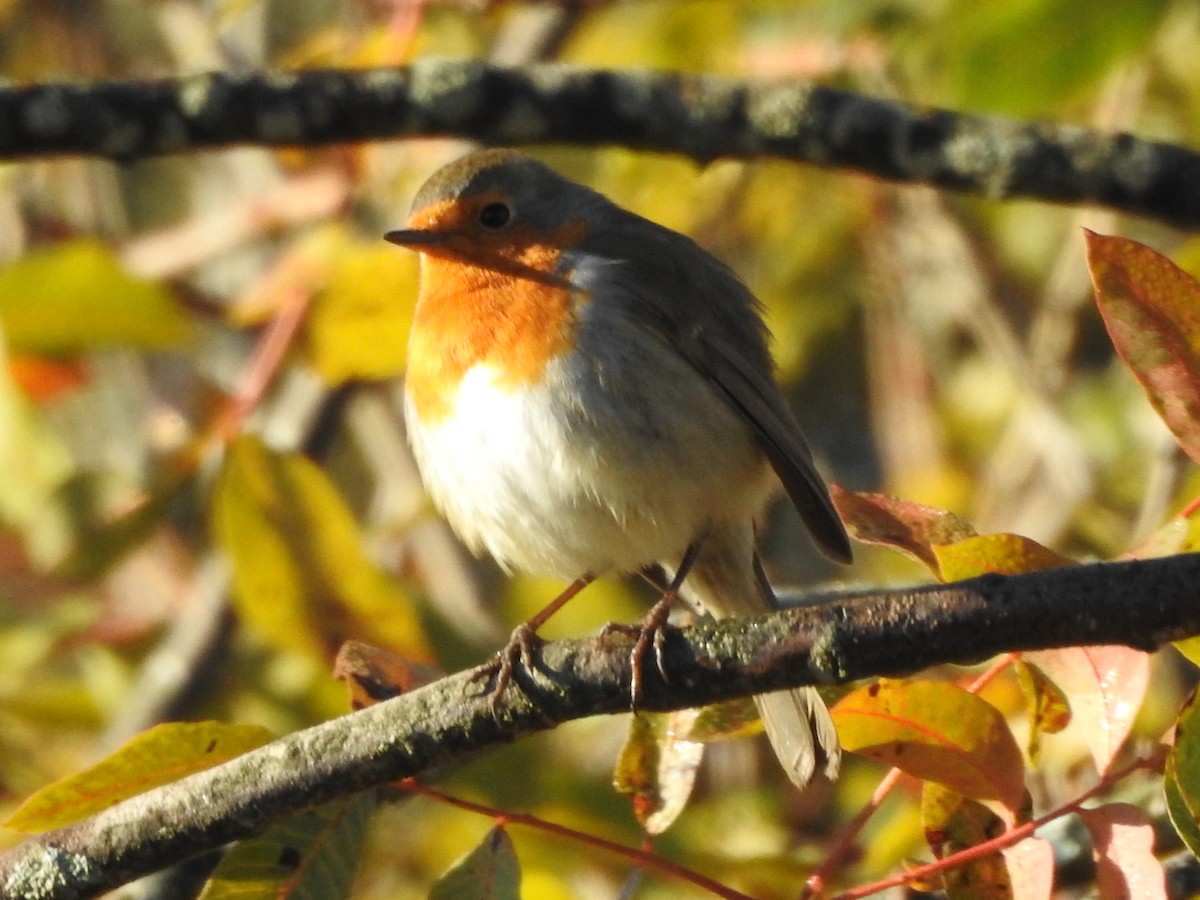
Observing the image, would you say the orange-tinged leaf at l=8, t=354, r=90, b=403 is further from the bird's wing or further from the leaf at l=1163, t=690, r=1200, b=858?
the leaf at l=1163, t=690, r=1200, b=858

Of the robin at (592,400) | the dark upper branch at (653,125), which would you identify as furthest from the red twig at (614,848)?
the dark upper branch at (653,125)

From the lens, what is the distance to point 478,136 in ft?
10.1

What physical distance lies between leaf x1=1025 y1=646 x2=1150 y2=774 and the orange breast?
1.18 metres

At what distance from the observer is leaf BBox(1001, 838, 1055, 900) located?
1840 mm

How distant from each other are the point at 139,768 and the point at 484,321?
1237mm

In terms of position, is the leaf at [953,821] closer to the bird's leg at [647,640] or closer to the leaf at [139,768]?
the bird's leg at [647,640]

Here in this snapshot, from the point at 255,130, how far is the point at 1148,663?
5.82 ft

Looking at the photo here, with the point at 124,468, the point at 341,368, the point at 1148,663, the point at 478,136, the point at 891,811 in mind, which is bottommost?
the point at 124,468

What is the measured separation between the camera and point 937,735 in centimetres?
191

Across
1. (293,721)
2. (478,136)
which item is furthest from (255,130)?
(293,721)

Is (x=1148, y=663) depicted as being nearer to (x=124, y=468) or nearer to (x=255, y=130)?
(x=255, y=130)

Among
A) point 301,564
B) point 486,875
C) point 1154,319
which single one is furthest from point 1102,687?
point 301,564

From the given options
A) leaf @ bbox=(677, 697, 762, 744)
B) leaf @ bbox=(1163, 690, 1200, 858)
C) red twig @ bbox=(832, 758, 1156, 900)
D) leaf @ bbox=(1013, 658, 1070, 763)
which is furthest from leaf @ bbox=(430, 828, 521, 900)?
leaf @ bbox=(1163, 690, 1200, 858)

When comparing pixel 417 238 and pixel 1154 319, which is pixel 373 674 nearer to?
pixel 1154 319
